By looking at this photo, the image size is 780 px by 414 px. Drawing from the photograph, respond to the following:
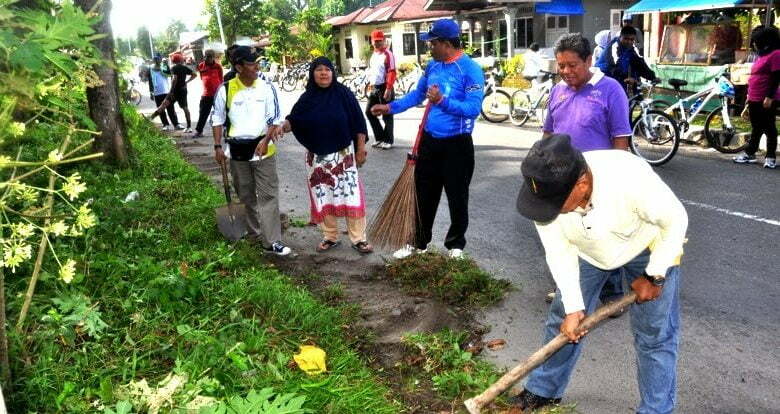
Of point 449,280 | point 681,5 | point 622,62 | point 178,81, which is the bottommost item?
point 449,280

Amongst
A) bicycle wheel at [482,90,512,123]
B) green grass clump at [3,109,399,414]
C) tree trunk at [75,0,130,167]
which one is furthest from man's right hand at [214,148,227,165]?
bicycle wheel at [482,90,512,123]

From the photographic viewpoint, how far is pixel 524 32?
2262 centimetres

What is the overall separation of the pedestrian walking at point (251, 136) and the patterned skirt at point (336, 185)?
0.35 m

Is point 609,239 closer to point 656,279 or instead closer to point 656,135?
point 656,279

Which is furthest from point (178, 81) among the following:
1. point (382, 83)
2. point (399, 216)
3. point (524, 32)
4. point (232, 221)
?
point (524, 32)

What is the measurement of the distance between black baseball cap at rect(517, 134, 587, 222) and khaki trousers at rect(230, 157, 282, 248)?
316 cm

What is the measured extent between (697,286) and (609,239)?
2.16 meters

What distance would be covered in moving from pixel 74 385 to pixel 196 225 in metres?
2.73

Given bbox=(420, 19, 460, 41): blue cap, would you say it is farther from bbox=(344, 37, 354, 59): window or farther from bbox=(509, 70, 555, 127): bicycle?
bbox=(344, 37, 354, 59): window

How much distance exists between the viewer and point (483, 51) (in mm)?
23094

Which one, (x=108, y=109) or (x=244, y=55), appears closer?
(x=244, y=55)

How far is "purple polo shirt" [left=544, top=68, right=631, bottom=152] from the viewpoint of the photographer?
3.70 m

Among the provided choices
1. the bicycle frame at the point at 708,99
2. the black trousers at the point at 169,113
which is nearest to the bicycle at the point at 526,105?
the bicycle frame at the point at 708,99

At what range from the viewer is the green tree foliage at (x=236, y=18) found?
40375 mm
